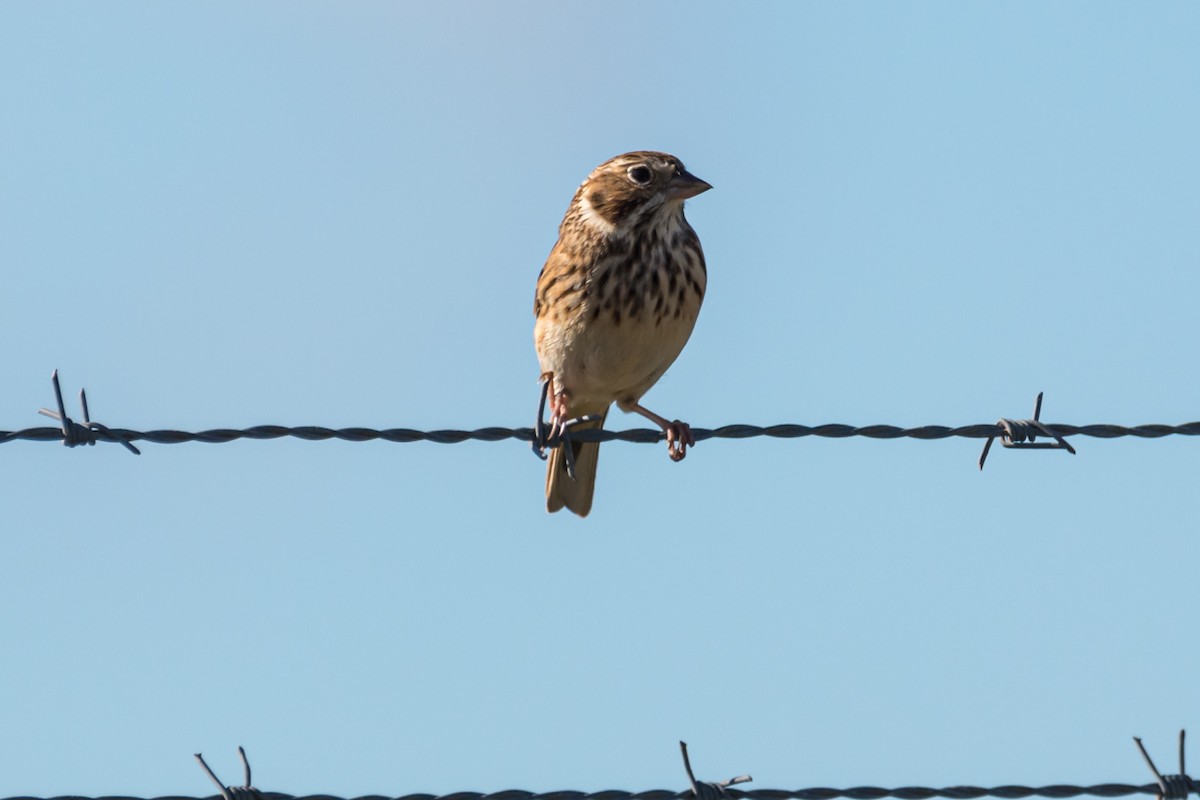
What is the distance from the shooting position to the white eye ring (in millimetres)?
9523

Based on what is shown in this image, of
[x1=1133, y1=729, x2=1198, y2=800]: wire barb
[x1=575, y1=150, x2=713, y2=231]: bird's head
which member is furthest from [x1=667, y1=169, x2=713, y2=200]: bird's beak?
[x1=1133, y1=729, x2=1198, y2=800]: wire barb

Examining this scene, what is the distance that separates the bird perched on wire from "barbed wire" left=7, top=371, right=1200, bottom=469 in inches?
78.6

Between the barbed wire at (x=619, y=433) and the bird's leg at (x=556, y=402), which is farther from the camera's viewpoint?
the bird's leg at (x=556, y=402)

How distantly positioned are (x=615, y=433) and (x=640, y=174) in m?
3.28

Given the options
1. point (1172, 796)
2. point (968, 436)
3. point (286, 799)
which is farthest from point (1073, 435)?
point (286, 799)

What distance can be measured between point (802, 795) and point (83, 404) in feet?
8.35

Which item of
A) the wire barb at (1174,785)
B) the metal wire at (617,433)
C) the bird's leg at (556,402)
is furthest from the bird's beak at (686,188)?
the wire barb at (1174,785)

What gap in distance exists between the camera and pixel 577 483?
9.57 meters

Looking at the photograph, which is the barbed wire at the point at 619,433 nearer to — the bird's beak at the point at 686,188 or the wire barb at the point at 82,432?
the wire barb at the point at 82,432

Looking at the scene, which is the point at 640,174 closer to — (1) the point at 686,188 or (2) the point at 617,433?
(1) the point at 686,188

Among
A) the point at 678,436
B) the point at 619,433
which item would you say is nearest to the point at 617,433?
the point at 619,433

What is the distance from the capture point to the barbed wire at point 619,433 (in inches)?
237

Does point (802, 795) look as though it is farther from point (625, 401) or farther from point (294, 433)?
point (625, 401)

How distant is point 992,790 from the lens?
565cm
